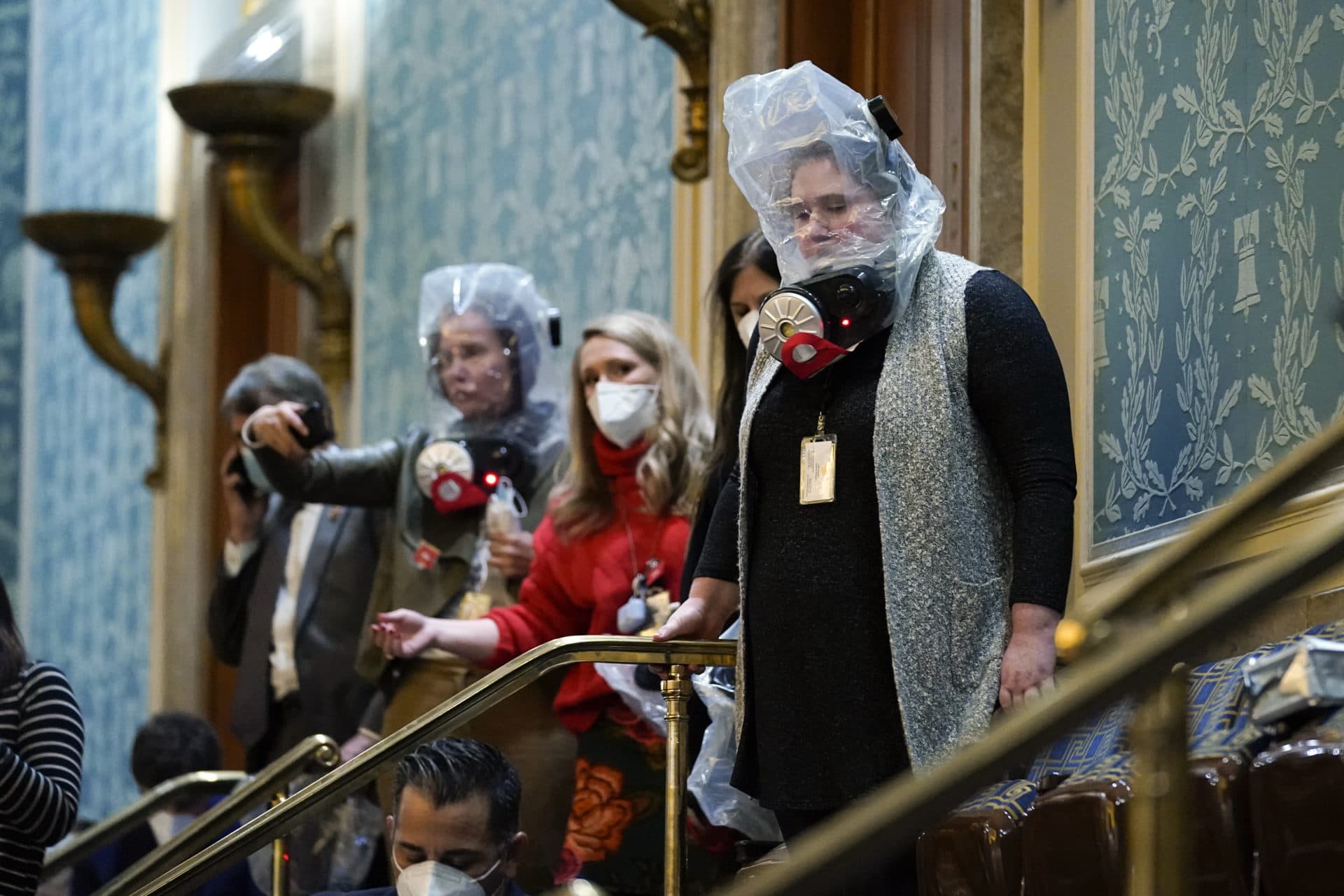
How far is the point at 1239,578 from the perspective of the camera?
1.60 m

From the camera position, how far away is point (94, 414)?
10.4 meters

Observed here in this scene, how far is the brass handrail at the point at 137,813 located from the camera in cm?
513

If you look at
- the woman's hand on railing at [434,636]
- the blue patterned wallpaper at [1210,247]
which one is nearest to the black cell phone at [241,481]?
the woman's hand on railing at [434,636]

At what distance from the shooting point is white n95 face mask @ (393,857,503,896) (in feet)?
10.5

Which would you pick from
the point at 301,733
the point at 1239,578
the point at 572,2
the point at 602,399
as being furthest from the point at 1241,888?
the point at 572,2

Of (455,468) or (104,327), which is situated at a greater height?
(104,327)

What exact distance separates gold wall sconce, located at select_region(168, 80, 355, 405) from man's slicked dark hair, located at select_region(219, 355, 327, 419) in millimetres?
2524

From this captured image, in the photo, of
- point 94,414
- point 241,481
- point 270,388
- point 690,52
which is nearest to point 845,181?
point 690,52

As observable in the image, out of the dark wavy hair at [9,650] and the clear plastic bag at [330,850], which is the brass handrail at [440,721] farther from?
the dark wavy hair at [9,650]

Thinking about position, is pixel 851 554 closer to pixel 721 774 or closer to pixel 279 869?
pixel 721 774

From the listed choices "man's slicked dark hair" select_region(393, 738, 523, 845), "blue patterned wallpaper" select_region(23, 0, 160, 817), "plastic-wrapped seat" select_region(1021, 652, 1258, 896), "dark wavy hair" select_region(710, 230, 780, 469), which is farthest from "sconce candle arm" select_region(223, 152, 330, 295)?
"plastic-wrapped seat" select_region(1021, 652, 1258, 896)

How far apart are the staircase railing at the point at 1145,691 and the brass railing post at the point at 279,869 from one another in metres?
2.29

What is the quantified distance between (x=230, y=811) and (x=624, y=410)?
115 centimetres

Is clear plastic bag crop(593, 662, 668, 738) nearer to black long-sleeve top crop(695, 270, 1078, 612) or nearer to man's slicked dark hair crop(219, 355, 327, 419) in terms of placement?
black long-sleeve top crop(695, 270, 1078, 612)
